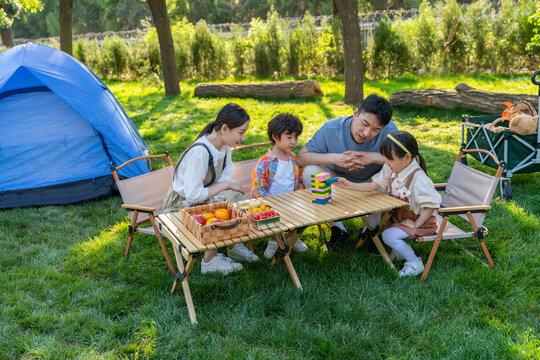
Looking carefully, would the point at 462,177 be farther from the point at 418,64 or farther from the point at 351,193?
the point at 418,64

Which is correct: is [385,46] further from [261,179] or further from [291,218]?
[291,218]

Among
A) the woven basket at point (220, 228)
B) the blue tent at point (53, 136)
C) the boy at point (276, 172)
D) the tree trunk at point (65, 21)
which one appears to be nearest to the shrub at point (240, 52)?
the tree trunk at point (65, 21)

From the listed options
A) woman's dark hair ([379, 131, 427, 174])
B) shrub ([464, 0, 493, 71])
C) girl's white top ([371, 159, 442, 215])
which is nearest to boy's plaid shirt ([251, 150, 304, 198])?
girl's white top ([371, 159, 442, 215])

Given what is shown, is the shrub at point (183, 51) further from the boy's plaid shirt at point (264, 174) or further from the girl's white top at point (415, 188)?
the girl's white top at point (415, 188)

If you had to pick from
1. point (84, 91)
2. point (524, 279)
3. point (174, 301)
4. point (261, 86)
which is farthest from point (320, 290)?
point (261, 86)

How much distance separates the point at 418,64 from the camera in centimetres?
1232

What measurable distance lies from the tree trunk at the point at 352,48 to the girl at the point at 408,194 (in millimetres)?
5968

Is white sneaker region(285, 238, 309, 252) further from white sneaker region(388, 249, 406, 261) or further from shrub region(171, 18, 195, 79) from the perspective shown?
shrub region(171, 18, 195, 79)

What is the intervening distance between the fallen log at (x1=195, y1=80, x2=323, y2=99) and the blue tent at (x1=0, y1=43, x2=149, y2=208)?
527cm

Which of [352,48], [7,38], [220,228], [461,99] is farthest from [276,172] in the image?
[7,38]

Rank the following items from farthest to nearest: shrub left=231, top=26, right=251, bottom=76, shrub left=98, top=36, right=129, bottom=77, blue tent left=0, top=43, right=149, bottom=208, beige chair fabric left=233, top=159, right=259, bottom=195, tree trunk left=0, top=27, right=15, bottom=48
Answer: shrub left=98, top=36, right=129, bottom=77
shrub left=231, top=26, right=251, bottom=76
tree trunk left=0, top=27, right=15, bottom=48
blue tent left=0, top=43, right=149, bottom=208
beige chair fabric left=233, top=159, right=259, bottom=195

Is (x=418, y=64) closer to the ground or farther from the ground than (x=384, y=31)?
closer to the ground

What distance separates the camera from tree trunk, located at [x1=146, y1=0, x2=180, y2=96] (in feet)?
36.1

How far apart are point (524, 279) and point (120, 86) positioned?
1398 cm
